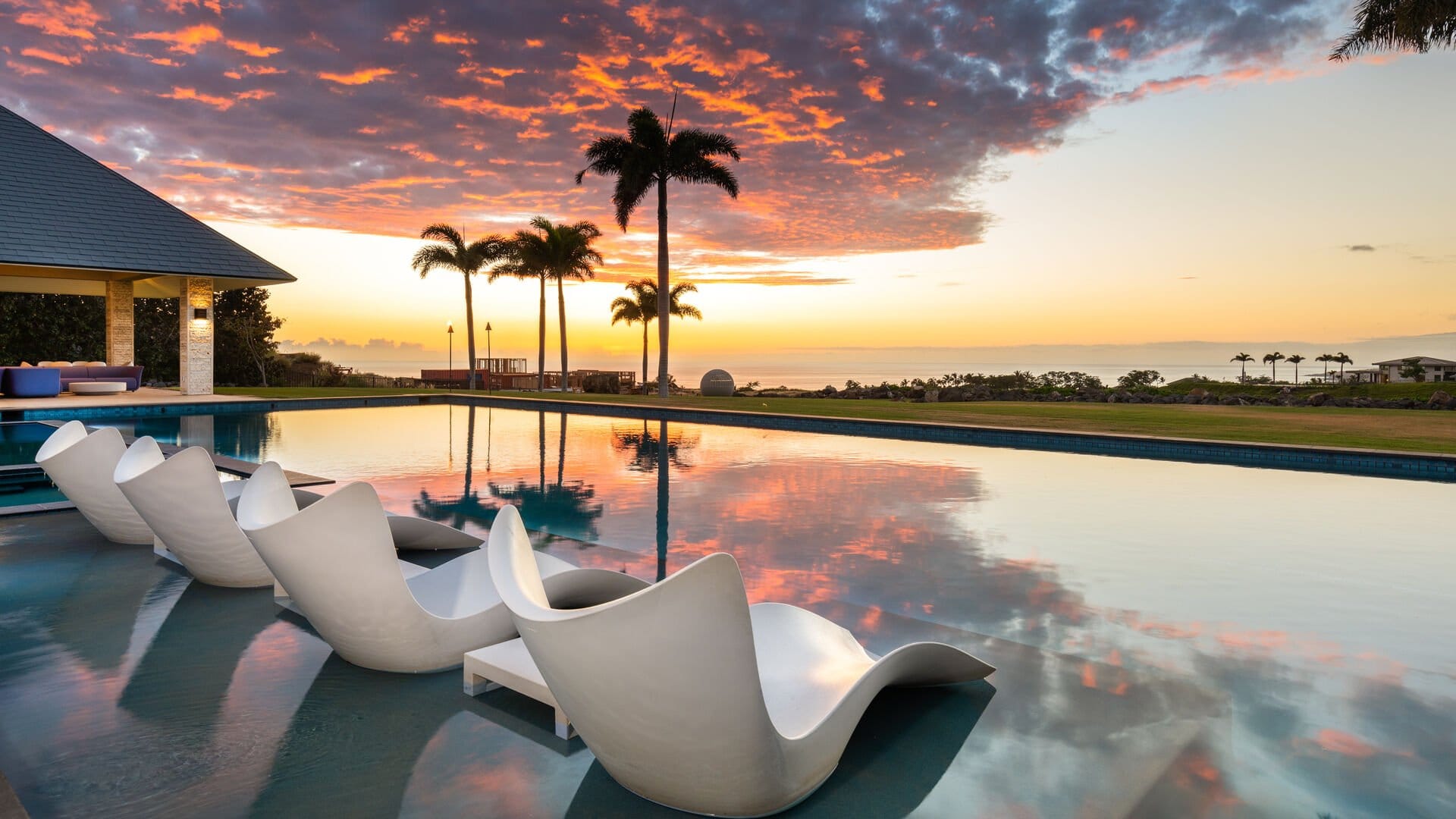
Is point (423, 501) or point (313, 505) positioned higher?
point (313, 505)

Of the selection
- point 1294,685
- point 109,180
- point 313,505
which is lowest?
point 1294,685

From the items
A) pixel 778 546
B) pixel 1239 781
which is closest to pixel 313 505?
pixel 1239 781

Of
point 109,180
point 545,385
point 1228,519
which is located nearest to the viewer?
point 1228,519

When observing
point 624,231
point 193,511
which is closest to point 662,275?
point 624,231

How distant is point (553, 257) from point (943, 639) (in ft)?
90.7

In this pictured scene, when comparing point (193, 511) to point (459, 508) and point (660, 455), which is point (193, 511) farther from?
point (660, 455)

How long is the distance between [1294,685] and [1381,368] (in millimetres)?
31649

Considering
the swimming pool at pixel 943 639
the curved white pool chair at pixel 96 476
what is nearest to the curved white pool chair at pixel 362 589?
the swimming pool at pixel 943 639

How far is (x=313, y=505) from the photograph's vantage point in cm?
235

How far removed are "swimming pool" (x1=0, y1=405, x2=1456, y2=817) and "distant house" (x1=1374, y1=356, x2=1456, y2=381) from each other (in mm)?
23392

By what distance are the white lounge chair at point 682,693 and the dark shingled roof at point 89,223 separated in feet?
62.2

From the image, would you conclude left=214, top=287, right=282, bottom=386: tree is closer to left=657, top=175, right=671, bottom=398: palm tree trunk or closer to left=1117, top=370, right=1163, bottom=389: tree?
left=657, top=175, right=671, bottom=398: palm tree trunk

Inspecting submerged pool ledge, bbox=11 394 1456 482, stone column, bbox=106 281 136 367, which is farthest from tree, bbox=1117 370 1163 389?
stone column, bbox=106 281 136 367

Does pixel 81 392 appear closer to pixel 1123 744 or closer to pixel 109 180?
pixel 109 180
